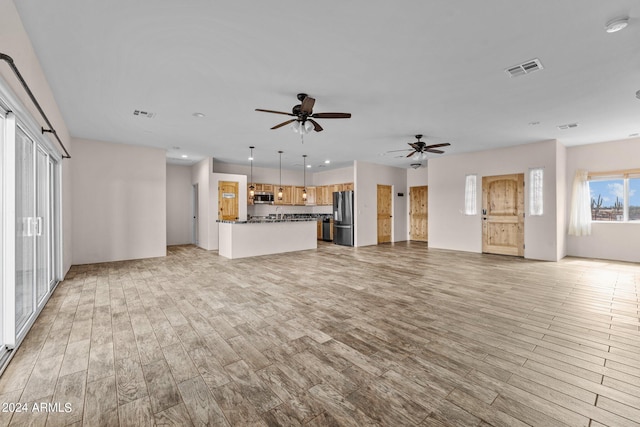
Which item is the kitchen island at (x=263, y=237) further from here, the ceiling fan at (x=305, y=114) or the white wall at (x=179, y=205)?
the ceiling fan at (x=305, y=114)

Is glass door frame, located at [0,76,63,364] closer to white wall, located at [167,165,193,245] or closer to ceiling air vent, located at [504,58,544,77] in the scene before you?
ceiling air vent, located at [504,58,544,77]

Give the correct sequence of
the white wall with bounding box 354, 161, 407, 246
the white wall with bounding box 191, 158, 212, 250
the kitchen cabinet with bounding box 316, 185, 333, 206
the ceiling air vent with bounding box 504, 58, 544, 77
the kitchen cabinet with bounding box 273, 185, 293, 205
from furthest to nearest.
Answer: the kitchen cabinet with bounding box 316, 185, 333, 206
the kitchen cabinet with bounding box 273, 185, 293, 205
the white wall with bounding box 354, 161, 407, 246
the white wall with bounding box 191, 158, 212, 250
the ceiling air vent with bounding box 504, 58, 544, 77

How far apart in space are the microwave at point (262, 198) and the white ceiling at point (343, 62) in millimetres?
4619

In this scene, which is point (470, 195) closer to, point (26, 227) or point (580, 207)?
point (580, 207)

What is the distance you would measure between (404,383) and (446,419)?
359mm

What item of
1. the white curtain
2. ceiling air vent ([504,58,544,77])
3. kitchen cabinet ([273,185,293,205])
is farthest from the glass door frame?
the white curtain

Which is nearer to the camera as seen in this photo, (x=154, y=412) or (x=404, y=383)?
(x=154, y=412)

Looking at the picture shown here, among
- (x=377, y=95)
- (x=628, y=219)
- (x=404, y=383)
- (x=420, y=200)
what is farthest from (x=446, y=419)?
(x=420, y=200)

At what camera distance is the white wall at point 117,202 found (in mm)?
6066

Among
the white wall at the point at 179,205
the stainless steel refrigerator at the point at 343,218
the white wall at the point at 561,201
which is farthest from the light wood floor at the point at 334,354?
the white wall at the point at 179,205

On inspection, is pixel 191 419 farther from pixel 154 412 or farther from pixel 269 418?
pixel 269 418

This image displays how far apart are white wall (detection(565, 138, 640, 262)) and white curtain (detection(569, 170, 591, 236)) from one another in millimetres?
157

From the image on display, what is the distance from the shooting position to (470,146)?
22.9 feet

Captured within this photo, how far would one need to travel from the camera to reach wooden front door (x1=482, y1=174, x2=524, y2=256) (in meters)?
6.95
